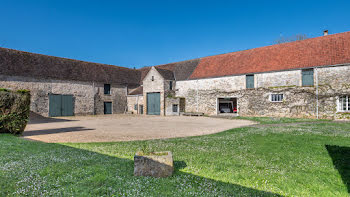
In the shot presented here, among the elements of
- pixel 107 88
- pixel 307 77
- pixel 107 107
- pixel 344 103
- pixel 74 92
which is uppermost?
pixel 307 77

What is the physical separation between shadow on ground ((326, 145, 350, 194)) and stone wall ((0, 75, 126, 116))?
91.8 ft

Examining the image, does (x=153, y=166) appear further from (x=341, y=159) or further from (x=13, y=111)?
(x=13, y=111)

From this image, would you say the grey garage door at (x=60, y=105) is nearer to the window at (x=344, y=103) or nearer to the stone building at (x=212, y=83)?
the stone building at (x=212, y=83)

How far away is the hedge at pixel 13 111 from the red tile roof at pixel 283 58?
2143 centimetres

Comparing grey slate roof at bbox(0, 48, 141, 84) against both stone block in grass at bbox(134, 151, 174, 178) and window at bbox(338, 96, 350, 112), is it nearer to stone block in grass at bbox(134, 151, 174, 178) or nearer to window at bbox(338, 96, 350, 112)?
stone block in grass at bbox(134, 151, 174, 178)

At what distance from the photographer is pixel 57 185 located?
Result: 371cm

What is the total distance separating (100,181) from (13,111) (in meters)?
9.02

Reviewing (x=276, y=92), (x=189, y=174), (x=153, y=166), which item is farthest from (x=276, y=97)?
(x=153, y=166)

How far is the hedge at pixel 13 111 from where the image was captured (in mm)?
9688

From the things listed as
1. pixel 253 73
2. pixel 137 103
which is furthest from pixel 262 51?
pixel 137 103

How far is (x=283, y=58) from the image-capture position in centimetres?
2280

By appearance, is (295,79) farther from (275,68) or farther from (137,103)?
(137,103)

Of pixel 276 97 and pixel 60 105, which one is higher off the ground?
pixel 276 97

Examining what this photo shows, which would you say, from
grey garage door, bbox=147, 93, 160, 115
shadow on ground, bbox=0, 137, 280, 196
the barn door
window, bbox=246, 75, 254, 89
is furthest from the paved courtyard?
grey garage door, bbox=147, 93, 160, 115
